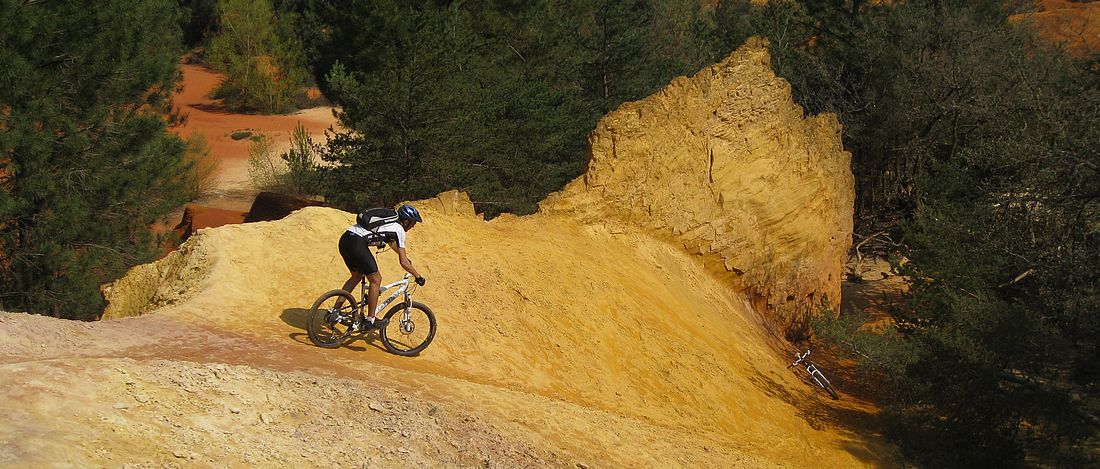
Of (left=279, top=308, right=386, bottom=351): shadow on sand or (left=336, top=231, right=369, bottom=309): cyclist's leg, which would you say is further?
(left=279, top=308, right=386, bottom=351): shadow on sand

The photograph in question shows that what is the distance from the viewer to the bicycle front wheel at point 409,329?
887 cm

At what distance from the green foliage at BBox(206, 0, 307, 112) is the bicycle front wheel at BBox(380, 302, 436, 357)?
41854 mm

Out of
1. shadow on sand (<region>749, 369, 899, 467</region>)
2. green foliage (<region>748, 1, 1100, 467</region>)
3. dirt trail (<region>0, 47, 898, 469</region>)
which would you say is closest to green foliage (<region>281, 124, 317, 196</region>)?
A: dirt trail (<region>0, 47, 898, 469</region>)

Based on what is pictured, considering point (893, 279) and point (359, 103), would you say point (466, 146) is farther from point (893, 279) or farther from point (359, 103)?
point (893, 279)

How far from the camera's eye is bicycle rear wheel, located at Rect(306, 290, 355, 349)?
847 centimetres

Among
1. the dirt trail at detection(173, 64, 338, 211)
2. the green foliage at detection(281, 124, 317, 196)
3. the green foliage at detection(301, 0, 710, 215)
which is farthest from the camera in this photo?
the dirt trail at detection(173, 64, 338, 211)

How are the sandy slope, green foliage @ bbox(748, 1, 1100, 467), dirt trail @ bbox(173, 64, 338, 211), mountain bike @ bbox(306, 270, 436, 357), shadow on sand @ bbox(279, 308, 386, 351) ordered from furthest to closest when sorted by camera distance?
dirt trail @ bbox(173, 64, 338, 211)
green foliage @ bbox(748, 1, 1100, 467)
shadow on sand @ bbox(279, 308, 386, 351)
mountain bike @ bbox(306, 270, 436, 357)
the sandy slope

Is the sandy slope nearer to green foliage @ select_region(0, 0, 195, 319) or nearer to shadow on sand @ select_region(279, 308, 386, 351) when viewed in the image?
shadow on sand @ select_region(279, 308, 386, 351)

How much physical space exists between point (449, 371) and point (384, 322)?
2.54 ft

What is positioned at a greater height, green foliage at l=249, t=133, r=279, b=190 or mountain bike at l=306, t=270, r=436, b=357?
mountain bike at l=306, t=270, r=436, b=357

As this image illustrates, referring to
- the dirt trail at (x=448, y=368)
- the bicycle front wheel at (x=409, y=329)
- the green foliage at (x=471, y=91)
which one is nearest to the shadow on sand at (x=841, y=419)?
the dirt trail at (x=448, y=368)

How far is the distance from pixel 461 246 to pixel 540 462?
4895 millimetres

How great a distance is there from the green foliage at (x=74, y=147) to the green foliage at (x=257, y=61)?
3125 centimetres

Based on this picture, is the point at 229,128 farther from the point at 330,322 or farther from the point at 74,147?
the point at 330,322
